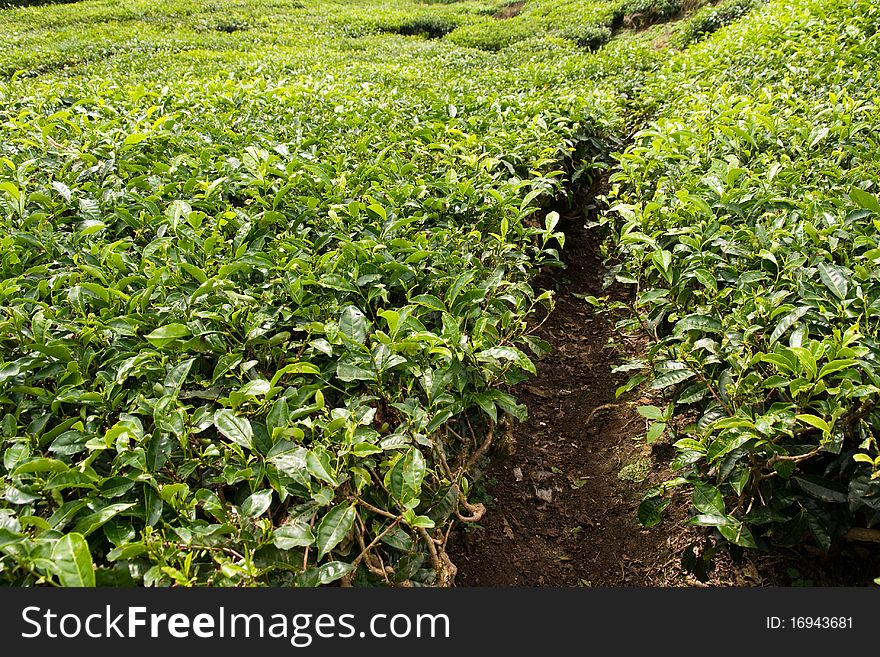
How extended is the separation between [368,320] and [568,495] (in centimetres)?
120

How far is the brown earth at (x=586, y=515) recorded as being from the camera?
212cm

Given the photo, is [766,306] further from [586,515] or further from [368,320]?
[368,320]

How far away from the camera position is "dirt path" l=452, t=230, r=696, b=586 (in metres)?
2.33

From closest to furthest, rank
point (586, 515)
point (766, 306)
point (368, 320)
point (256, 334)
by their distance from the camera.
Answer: point (256, 334)
point (766, 306)
point (368, 320)
point (586, 515)

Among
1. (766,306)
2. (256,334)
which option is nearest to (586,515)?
(766,306)

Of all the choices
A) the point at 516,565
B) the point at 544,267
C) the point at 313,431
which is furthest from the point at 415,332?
the point at 544,267

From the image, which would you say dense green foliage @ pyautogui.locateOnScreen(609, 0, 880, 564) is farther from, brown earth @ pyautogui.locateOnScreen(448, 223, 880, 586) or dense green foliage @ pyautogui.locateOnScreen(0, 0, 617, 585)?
dense green foliage @ pyautogui.locateOnScreen(0, 0, 617, 585)

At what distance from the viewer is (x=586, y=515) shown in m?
2.54

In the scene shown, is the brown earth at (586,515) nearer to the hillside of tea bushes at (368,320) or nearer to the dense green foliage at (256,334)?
the hillside of tea bushes at (368,320)

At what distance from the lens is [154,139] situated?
3.31 m

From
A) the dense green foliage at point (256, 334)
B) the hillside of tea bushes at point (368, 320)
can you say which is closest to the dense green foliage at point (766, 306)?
the hillside of tea bushes at point (368, 320)

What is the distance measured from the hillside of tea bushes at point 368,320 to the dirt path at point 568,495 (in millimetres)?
217

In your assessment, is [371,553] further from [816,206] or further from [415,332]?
[816,206]

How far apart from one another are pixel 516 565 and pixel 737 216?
1.57 metres
